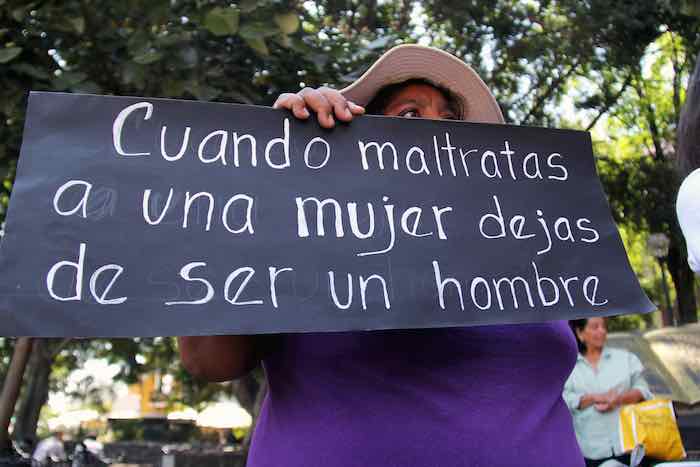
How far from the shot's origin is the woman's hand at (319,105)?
1.66 meters

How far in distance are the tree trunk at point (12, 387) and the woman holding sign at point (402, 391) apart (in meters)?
5.07

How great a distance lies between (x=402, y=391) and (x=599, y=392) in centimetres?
318

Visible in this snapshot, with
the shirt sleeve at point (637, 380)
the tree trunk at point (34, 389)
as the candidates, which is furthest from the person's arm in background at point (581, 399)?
the tree trunk at point (34, 389)

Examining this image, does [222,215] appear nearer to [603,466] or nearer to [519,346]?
[519,346]

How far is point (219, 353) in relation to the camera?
1.55 m

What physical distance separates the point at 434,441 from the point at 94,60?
3.69m

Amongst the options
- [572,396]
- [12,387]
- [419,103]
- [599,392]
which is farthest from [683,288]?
[419,103]

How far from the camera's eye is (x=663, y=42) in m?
12.2

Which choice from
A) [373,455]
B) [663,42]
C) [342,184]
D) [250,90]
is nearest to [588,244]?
[342,184]

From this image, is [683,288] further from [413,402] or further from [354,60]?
[413,402]

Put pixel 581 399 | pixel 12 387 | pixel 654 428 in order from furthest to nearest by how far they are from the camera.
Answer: pixel 12 387 → pixel 581 399 → pixel 654 428

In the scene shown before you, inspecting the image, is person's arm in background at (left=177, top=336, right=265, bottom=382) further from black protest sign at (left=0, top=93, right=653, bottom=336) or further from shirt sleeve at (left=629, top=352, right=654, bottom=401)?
shirt sleeve at (left=629, top=352, right=654, bottom=401)

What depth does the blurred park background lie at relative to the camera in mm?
3713

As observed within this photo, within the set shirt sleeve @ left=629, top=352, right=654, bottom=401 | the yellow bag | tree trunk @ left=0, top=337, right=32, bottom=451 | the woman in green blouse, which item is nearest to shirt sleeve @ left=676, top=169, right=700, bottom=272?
the yellow bag
